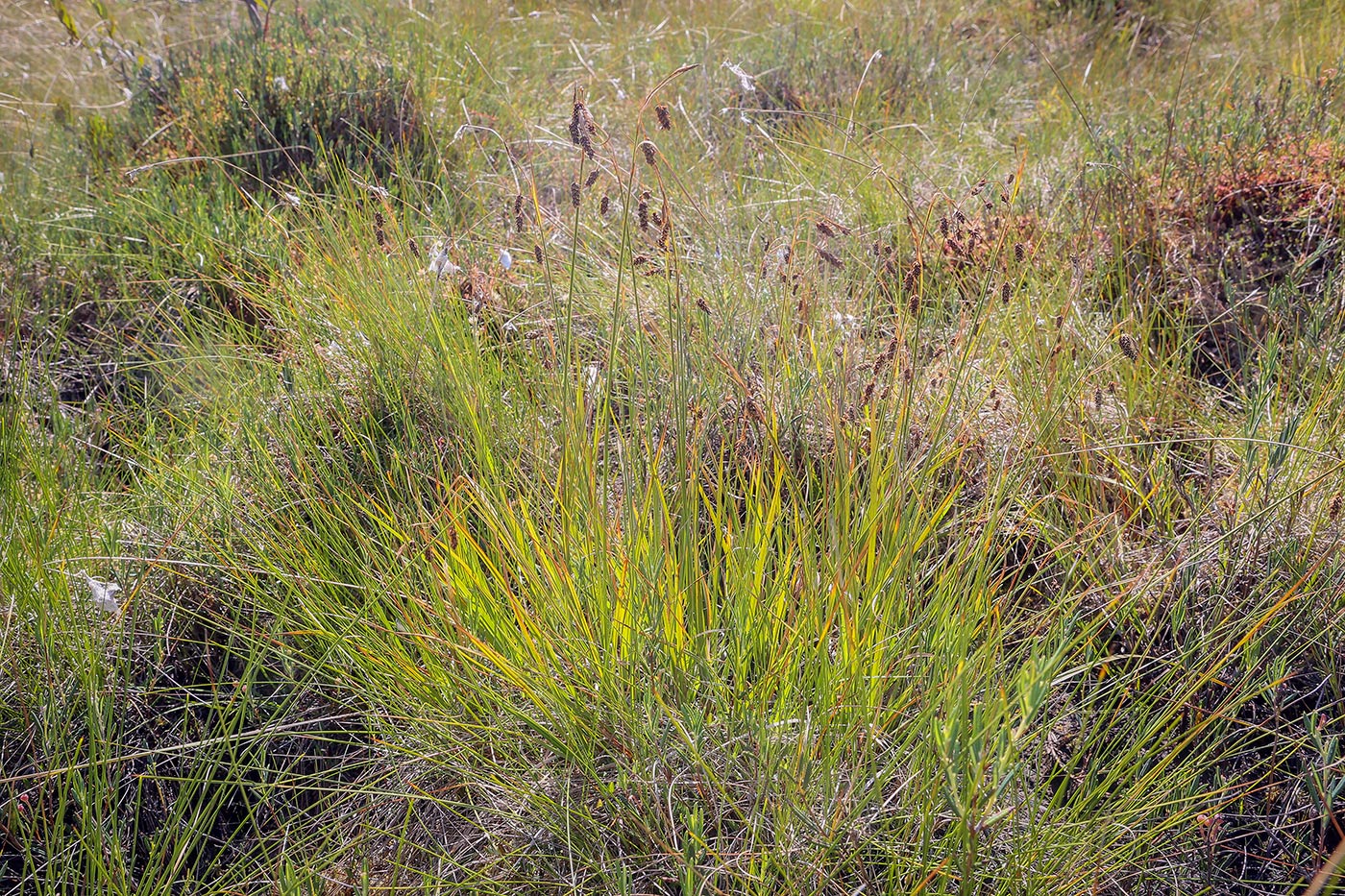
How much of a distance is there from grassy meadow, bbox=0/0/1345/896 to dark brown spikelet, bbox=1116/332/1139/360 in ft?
0.08

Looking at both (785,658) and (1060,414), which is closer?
(785,658)

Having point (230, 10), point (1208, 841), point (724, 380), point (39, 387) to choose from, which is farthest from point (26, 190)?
point (1208, 841)

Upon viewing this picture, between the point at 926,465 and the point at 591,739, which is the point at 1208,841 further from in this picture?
the point at 591,739

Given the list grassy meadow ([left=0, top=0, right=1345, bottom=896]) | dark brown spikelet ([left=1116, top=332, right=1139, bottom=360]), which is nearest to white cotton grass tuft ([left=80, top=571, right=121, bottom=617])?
grassy meadow ([left=0, top=0, right=1345, bottom=896])

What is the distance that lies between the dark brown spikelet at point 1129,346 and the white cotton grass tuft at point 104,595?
6.95 feet

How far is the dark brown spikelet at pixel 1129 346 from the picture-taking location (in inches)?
76.9

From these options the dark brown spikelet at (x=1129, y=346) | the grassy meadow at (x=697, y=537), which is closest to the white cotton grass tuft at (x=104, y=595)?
the grassy meadow at (x=697, y=537)

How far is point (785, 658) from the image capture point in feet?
4.22

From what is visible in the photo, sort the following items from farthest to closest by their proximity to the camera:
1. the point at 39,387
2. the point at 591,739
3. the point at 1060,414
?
the point at 39,387
the point at 1060,414
the point at 591,739

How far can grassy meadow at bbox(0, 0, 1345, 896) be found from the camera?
129 centimetres

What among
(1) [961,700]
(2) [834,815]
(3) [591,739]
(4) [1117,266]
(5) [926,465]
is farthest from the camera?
(4) [1117,266]

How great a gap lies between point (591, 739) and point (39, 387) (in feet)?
6.53

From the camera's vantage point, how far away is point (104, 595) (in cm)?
170

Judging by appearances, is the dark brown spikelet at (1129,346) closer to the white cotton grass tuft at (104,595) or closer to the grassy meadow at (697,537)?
the grassy meadow at (697,537)
